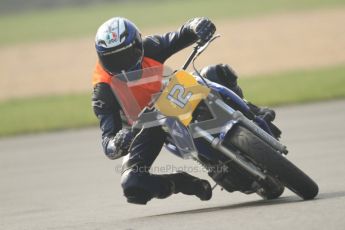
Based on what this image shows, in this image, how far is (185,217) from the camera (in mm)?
7258

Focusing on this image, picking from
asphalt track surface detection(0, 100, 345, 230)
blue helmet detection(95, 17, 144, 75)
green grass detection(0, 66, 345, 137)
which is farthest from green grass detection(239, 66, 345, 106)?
blue helmet detection(95, 17, 144, 75)

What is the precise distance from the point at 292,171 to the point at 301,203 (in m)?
0.29

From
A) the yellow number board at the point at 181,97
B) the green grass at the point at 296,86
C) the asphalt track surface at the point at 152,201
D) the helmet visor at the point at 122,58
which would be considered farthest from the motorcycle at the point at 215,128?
the green grass at the point at 296,86

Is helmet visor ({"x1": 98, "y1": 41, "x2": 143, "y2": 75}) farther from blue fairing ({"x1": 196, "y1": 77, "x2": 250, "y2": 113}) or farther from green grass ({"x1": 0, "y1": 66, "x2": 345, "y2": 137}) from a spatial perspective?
green grass ({"x1": 0, "y1": 66, "x2": 345, "y2": 137})

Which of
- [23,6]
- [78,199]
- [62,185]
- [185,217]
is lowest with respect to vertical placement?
[23,6]

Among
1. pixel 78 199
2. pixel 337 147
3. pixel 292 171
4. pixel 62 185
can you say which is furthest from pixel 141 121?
pixel 337 147

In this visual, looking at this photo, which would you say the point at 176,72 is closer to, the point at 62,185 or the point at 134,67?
the point at 134,67

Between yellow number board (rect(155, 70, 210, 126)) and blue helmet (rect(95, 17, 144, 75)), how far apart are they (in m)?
0.49

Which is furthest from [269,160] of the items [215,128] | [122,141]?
[122,141]

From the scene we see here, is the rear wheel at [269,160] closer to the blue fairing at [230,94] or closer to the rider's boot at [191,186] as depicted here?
the blue fairing at [230,94]

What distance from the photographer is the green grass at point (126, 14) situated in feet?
141

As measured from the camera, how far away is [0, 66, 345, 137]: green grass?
1769 cm

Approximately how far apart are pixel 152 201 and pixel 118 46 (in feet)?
7.24

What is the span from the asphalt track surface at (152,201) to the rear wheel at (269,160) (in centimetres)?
15
